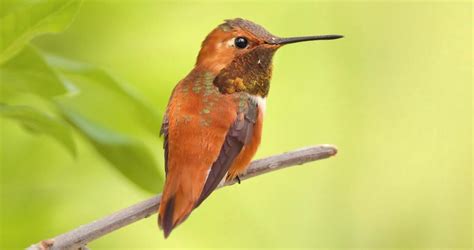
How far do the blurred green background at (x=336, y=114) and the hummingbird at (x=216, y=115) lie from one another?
1.67 feet

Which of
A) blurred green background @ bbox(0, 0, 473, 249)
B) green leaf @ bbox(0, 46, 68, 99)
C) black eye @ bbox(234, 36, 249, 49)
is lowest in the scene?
blurred green background @ bbox(0, 0, 473, 249)

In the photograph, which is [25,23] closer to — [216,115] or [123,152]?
[123,152]

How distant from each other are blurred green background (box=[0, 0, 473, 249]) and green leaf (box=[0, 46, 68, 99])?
2.80ft

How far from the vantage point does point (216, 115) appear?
2.43 metres

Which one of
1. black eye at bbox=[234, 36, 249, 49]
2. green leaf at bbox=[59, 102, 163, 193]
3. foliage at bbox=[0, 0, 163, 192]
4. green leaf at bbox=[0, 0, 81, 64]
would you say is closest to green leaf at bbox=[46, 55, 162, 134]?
foliage at bbox=[0, 0, 163, 192]

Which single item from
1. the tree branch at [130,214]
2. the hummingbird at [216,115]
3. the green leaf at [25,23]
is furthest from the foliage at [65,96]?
the tree branch at [130,214]

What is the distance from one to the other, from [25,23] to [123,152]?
0.52 metres

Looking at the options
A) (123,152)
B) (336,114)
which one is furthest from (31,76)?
(336,114)

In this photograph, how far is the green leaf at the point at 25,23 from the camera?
2.03 metres

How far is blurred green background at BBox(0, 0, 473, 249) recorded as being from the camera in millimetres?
3244

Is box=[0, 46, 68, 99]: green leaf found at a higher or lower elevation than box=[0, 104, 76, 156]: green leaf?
higher

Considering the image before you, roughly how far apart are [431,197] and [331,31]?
3.92 ft

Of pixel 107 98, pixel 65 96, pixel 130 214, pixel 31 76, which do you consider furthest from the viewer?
pixel 107 98

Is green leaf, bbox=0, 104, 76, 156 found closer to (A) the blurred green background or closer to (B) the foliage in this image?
(B) the foliage
